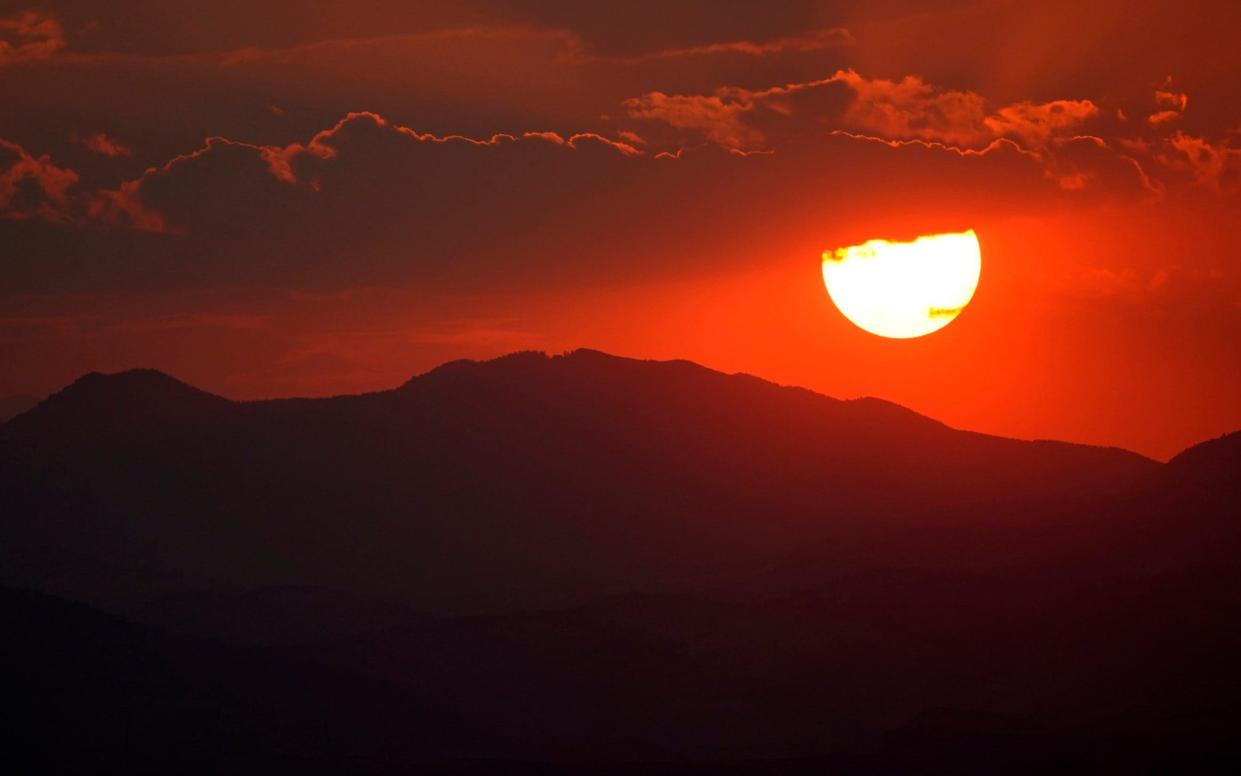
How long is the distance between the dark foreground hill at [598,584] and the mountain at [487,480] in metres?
0.39

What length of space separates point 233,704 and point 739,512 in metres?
78.5

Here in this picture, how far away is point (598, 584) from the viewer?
443 feet

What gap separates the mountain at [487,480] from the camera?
14162 centimetres

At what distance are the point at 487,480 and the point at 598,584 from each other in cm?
2857

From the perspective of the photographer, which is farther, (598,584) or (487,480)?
(487,480)

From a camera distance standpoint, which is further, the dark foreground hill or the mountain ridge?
the mountain ridge

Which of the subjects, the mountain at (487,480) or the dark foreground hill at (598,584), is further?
the mountain at (487,480)

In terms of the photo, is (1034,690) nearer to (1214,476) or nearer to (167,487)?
(1214,476)

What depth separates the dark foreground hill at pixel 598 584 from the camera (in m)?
78.8

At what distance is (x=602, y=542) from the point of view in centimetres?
14938

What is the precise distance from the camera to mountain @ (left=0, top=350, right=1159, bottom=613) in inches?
5576

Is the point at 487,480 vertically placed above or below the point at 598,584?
above

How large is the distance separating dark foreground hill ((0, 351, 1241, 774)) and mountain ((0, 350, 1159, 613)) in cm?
39

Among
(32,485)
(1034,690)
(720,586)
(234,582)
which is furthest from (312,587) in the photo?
(1034,690)
